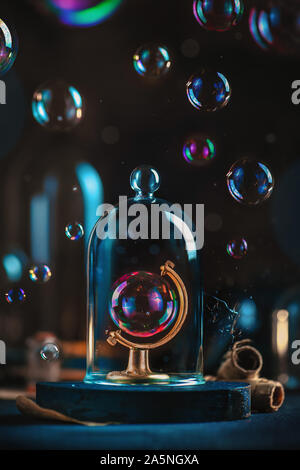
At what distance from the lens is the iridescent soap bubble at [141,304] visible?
1661 millimetres

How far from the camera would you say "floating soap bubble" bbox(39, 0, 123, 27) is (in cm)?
335

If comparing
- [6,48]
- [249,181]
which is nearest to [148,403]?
[249,181]

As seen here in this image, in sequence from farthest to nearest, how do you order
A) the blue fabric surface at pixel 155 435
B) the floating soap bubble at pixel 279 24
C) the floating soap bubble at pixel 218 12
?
the floating soap bubble at pixel 218 12 → the floating soap bubble at pixel 279 24 → the blue fabric surface at pixel 155 435

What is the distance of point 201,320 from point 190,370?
0.41ft

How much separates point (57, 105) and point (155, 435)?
106 centimetres

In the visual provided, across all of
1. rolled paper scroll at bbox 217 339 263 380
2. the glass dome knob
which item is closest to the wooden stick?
rolled paper scroll at bbox 217 339 263 380

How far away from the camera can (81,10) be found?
3.62m

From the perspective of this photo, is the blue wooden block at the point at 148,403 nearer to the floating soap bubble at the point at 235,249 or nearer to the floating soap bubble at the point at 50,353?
the floating soap bubble at the point at 50,353

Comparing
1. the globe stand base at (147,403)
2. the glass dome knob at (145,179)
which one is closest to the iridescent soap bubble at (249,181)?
the glass dome knob at (145,179)

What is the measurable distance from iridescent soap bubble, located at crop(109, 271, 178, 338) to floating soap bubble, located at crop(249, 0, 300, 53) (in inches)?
28.6

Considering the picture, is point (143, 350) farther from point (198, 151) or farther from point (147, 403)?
point (198, 151)

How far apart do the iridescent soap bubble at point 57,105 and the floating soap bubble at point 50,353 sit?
2.11 ft

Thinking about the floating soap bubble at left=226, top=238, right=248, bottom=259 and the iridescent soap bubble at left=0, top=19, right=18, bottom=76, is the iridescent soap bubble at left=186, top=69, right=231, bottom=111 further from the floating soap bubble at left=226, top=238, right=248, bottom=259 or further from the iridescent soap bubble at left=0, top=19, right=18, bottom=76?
the iridescent soap bubble at left=0, top=19, right=18, bottom=76
